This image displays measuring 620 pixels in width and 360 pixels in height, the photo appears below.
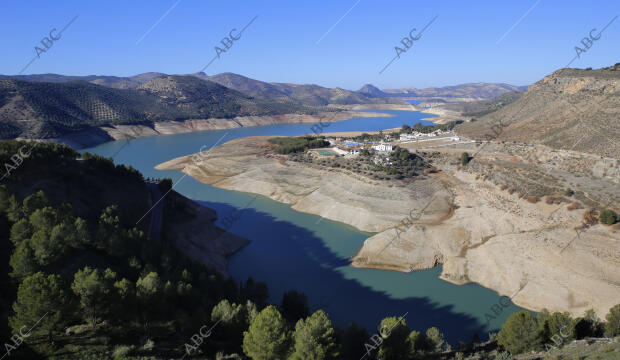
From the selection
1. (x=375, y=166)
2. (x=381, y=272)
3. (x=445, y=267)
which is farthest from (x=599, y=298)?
(x=375, y=166)

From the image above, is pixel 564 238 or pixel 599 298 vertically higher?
pixel 564 238

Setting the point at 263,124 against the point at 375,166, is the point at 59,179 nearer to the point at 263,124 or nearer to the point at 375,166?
the point at 375,166

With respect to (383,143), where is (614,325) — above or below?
below

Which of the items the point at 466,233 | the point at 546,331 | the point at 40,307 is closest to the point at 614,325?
the point at 546,331

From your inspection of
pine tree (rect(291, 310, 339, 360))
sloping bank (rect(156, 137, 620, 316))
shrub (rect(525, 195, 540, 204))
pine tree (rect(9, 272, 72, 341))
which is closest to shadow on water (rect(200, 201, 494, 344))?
sloping bank (rect(156, 137, 620, 316))

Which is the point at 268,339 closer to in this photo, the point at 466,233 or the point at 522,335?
the point at 522,335
